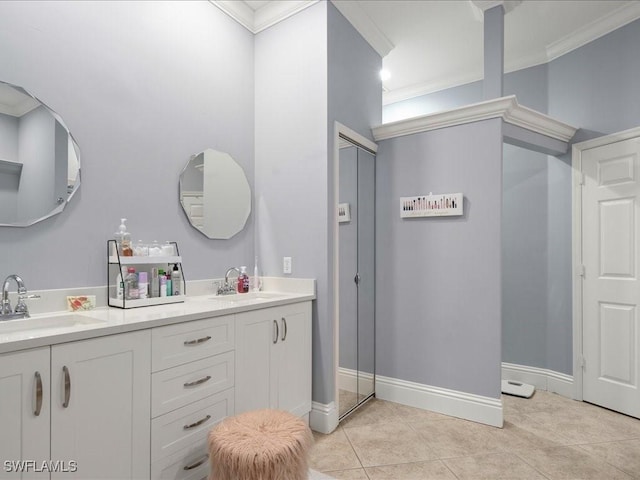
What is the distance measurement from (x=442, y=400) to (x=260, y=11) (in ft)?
10.2

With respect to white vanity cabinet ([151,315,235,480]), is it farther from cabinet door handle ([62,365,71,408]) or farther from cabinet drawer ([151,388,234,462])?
cabinet door handle ([62,365,71,408])

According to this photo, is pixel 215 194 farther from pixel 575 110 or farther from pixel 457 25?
pixel 575 110

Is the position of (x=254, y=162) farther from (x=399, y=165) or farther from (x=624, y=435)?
(x=624, y=435)

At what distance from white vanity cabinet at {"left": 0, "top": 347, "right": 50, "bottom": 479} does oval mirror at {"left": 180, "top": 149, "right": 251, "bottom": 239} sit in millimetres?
1289

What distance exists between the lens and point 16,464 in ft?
3.80

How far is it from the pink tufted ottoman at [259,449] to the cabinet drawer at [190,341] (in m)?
0.33

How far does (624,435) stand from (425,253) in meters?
1.67

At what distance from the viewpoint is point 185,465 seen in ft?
5.53

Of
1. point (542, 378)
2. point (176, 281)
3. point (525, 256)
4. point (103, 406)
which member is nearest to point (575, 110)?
point (525, 256)

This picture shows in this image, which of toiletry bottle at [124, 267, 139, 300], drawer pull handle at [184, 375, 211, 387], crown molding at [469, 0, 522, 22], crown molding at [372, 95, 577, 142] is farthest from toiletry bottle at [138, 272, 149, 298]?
crown molding at [469, 0, 522, 22]

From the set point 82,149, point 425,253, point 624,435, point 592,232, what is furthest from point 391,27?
point 624,435

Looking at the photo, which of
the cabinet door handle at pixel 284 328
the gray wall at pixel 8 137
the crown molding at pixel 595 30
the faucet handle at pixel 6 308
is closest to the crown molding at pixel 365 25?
the crown molding at pixel 595 30

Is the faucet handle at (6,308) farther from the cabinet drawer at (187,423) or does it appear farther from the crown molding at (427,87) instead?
the crown molding at (427,87)

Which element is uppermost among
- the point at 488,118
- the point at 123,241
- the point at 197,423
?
the point at 488,118
